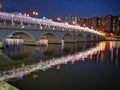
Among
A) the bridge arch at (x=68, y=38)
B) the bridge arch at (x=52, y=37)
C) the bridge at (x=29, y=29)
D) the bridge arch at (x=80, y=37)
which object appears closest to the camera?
the bridge at (x=29, y=29)

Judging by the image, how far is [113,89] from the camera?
14.3 metres

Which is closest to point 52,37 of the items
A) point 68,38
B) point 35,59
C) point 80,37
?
point 68,38

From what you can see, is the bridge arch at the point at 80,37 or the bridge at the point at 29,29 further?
the bridge arch at the point at 80,37

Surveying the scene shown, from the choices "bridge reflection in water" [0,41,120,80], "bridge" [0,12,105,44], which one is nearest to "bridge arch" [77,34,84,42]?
"bridge" [0,12,105,44]

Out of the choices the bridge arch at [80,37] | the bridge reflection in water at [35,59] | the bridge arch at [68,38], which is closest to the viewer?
the bridge reflection in water at [35,59]

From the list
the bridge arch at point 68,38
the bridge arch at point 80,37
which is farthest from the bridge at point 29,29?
the bridge arch at point 80,37

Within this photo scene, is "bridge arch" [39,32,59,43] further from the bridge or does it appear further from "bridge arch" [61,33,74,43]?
"bridge arch" [61,33,74,43]

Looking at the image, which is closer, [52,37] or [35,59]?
[35,59]

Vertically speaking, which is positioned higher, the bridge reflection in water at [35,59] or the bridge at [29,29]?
the bridge at [29,29]

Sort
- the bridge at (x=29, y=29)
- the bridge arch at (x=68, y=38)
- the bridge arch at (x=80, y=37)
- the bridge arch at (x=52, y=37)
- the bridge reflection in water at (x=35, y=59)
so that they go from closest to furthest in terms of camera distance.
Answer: the bridge reflection in water at (x=35, y=59), the bridge at (x=29, y=29), the bridge arch at (x=52, y=37), the bridge arch at (x=68, y=38), the bridge arch at (x=80, y=37)

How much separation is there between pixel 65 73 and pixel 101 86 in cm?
484

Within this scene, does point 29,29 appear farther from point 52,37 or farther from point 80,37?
point 80,37

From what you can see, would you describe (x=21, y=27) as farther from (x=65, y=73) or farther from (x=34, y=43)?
(x=65, y=73)

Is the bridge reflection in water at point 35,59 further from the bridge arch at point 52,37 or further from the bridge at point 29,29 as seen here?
the bridge arch at point 52,37
